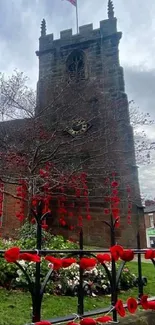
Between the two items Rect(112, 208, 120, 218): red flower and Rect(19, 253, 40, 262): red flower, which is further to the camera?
Rect(112, 208, 120, 218): red flower

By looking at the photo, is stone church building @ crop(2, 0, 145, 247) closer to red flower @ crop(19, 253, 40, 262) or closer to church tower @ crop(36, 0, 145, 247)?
church tower @ crop(36, 0, 145, 247)

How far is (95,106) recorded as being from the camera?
10633 mm

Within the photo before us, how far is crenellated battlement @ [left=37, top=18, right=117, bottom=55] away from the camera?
14492mm

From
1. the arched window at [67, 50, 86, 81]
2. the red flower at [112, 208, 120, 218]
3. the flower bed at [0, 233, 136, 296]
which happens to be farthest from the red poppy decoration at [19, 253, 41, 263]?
the arched window at [67, 50, 86, 81]

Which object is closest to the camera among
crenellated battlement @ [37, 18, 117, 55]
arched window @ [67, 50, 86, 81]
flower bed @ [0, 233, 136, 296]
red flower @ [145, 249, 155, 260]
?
red flower @ [145, 249, 155, 260]

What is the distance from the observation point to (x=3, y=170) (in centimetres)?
751

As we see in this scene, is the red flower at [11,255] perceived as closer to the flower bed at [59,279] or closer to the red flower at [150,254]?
the red flower at [150,254]

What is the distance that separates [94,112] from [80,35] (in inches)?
279

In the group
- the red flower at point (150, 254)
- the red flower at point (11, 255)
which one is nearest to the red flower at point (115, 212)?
the red flower at point (150, 254)

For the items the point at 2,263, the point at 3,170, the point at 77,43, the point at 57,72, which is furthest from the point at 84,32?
the point at 2,263

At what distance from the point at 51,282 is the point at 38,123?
525 centimetres

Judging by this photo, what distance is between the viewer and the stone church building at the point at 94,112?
9.05 metres

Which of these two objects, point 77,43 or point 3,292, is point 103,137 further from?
point 77,43

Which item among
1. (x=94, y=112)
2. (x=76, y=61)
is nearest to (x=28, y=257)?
(x=94, y=112)
